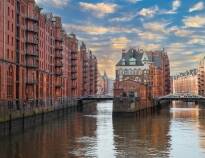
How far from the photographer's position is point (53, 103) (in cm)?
11556

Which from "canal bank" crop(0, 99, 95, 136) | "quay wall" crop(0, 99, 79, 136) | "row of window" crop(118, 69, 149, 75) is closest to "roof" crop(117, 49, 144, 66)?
"row of window" crop(118, 69, 149, 75)

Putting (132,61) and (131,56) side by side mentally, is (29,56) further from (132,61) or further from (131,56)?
(131,56)

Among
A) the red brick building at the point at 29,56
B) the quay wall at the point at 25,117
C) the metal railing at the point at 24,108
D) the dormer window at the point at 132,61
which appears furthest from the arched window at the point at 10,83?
the dormer window at the point at 132,61

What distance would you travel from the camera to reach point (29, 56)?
93.4 m

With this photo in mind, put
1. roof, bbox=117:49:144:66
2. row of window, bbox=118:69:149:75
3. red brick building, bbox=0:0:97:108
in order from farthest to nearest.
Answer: roof, bbox=117:49:144:66
row of window, bbox=118:69:149:75
red brick building, bbox=0:0:97:108

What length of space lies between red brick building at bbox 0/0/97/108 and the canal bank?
2.49 meters

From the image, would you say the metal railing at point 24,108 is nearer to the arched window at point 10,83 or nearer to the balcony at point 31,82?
the arched window at point 10,83

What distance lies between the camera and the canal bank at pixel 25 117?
68.2 metres

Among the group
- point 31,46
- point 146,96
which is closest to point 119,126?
point 31,46

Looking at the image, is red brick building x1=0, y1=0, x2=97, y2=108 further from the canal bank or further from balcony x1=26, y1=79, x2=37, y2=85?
the canal bank

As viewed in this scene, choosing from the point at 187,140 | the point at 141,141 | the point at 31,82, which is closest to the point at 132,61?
the point at 31,82

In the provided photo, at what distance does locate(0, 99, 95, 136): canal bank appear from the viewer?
224ft

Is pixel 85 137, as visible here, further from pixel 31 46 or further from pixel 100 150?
pixel 31 46

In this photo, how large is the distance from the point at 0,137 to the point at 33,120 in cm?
2148
